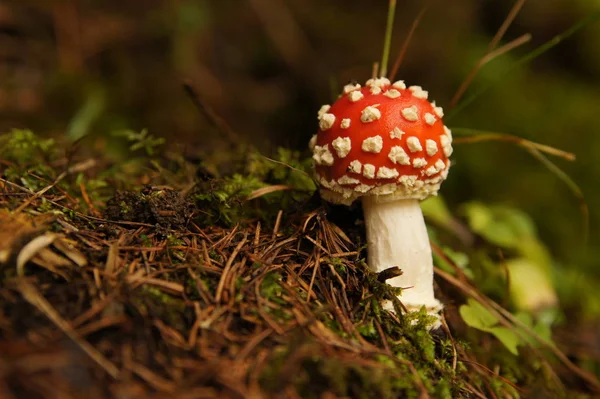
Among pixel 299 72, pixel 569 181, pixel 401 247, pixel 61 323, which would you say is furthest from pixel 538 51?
pixel 299 72

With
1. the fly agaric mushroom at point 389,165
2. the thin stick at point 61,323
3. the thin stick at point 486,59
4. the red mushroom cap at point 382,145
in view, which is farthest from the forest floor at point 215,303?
the thin stick at point 486,59

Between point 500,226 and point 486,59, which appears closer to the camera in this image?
point 486,59

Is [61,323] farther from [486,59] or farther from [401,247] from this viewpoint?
[486,59]

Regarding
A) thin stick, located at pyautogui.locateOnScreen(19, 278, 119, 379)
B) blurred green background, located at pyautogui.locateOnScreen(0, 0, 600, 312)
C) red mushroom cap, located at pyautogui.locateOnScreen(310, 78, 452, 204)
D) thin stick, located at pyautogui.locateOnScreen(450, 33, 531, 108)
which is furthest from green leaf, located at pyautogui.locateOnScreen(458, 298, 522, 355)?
blurred green background, located at pyautogui.locateOnScreen(0, 0, 600, 312)

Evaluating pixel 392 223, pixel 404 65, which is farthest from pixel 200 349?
pixel 404 65

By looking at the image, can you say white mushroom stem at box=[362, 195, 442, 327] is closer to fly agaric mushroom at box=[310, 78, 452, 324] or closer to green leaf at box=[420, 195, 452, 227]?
Answer: fly agaric mushroom at box=[310, 78, 452, 324]

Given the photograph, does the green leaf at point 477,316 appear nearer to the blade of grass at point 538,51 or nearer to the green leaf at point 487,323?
the green leaf at point 487,323
